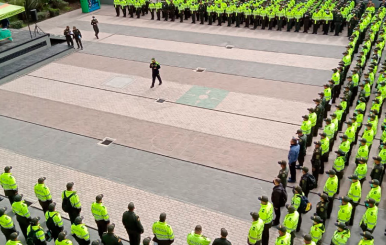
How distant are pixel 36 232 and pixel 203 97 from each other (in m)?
9.54

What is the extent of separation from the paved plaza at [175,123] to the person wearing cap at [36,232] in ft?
4.93

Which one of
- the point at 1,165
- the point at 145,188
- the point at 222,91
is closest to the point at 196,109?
the point at 222,91

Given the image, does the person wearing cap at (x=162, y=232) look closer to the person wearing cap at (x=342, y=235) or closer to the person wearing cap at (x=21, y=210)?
the person wearing cap at (x=21, y=210)

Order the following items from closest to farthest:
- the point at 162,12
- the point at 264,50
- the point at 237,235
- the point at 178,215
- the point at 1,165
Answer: the point at 237,235 → the point at 178,215 → the point at 1,165 → the point at 264,50 → the point at 162,12

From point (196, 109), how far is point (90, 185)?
18.2 ft

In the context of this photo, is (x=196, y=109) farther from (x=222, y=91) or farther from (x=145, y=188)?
(x=145, y=188)

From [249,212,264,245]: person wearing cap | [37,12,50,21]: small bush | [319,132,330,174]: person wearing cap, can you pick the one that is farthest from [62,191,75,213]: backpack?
[37,12,50,21]: small bush

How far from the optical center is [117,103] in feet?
53.2

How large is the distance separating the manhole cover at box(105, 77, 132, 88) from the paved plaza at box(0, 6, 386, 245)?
94 millimetres

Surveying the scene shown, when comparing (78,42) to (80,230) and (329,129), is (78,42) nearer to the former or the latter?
(329,129)

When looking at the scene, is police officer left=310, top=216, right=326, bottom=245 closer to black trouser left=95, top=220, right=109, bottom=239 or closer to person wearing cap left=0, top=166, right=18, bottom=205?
black trouser left=95, top=220, right=109, bottom=239

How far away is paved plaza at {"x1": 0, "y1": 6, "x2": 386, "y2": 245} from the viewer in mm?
10697

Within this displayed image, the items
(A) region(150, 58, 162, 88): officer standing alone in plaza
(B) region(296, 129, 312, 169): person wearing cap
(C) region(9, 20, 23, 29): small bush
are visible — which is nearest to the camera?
(B) region(296, 129, 312, 169): person wearing cap

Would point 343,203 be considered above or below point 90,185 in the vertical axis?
above
